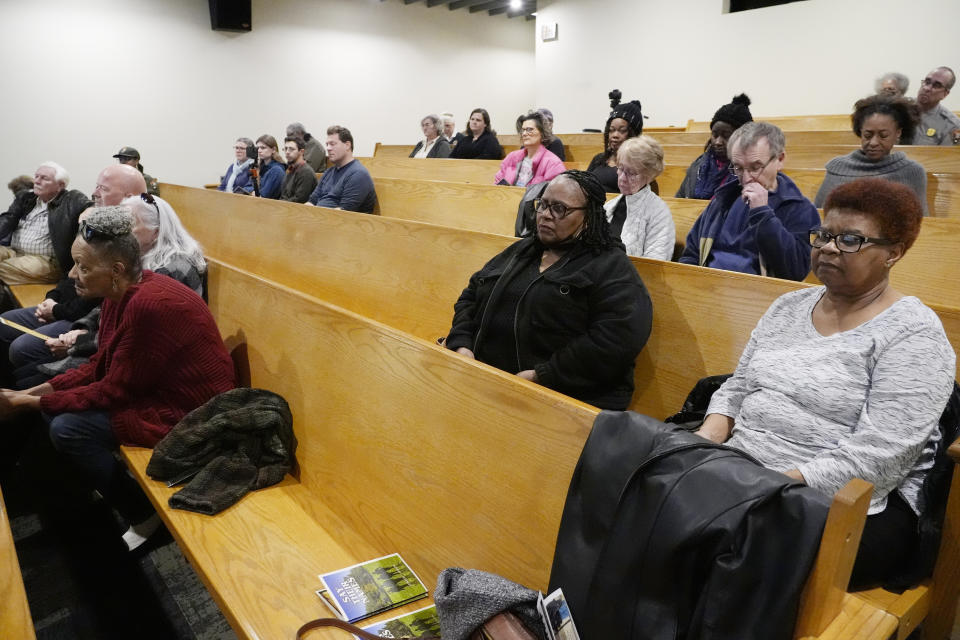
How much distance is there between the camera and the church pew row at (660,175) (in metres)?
2.83

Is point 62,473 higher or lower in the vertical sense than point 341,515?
lower

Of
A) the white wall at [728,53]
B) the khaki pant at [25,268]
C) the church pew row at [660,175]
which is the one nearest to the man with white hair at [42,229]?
the khaki pant at [25,268]

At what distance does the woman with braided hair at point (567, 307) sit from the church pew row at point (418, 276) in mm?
127

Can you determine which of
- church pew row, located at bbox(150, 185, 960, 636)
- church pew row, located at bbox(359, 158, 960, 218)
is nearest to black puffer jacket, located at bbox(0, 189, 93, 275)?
church pew row, located at bbox(150, 185, 960, 636)

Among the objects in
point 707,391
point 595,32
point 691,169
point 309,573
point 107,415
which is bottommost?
point 309,573

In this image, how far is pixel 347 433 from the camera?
1.62 m

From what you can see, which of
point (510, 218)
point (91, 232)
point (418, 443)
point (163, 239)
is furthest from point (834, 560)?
point (510, 218)

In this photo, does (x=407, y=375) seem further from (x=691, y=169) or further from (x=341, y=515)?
(x=691, y=169)

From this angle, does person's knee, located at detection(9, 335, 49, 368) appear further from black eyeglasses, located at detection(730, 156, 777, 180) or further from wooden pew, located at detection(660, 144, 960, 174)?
wooden pew, located at detection(660, 144, 960, 174)

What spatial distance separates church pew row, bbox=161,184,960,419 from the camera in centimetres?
173

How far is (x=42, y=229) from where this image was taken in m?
4.05

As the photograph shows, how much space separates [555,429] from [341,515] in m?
0.76

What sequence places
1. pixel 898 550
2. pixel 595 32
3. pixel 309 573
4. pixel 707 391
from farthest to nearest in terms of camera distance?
pixel 595 32 < pixel 707 391 < pixel 309 573 < pixel 898 550

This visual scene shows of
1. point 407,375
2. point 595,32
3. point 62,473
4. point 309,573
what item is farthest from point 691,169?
point 595,32
